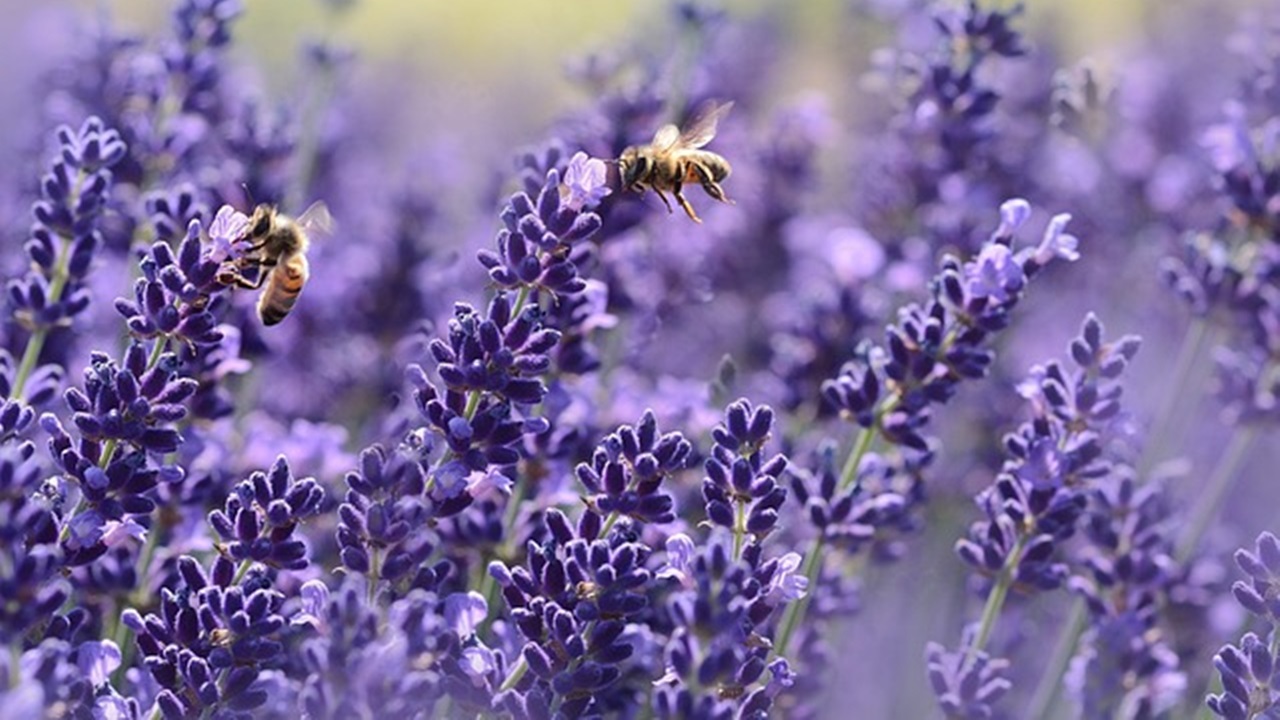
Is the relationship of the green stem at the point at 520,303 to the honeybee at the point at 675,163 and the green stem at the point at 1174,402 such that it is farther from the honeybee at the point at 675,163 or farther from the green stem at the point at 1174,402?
the green stem at the point at 1174,402

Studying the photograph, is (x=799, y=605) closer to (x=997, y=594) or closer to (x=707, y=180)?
(x=997, y=594)

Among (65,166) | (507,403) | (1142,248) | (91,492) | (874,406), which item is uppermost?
(1142,248)

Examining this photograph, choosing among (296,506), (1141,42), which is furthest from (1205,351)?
(1141,42)

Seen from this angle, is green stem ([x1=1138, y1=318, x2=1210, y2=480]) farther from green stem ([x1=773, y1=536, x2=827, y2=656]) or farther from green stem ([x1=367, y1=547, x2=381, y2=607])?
green stem ([x1=367, y1=547, x2=381, y2=607])

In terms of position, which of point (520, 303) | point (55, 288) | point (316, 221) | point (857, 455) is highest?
point (316, 221)

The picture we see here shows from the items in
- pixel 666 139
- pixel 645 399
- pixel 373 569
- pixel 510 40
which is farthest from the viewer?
pixel 510 40

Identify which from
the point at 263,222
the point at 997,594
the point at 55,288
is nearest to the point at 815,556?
the point at 997,594

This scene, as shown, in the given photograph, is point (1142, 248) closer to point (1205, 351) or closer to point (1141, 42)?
point (1205, 351)
